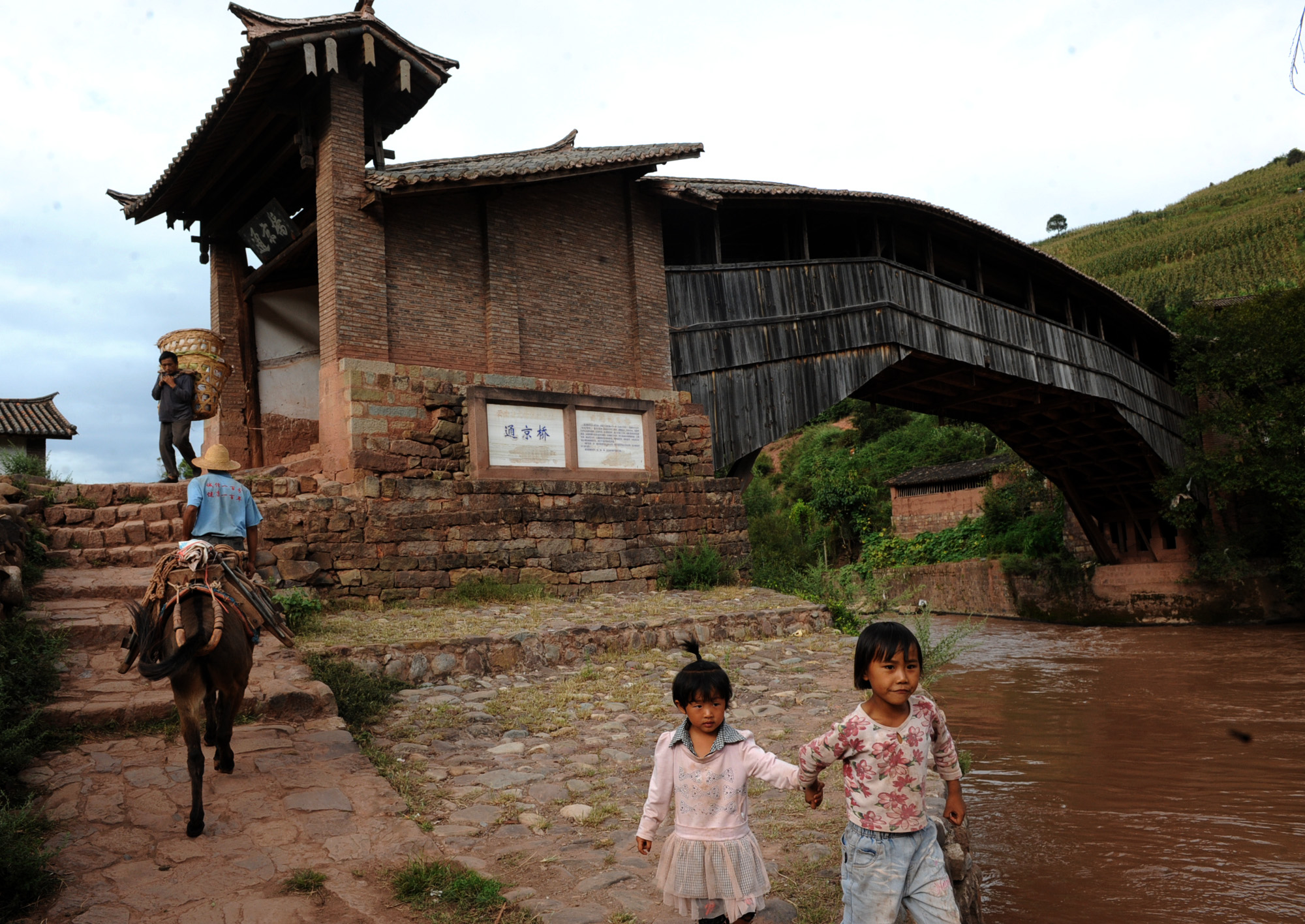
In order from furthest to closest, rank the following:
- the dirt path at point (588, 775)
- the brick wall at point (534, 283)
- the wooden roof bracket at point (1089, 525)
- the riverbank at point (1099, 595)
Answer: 1. the wooden roof bracket at point (1089, 525)
2. the riverbank at point (1099, 595)
3. the brick wall at point (534, 283)
4. the dirt path at point (588, 775)

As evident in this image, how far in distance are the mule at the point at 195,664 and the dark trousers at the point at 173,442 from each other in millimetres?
6494

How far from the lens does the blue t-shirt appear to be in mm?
5348

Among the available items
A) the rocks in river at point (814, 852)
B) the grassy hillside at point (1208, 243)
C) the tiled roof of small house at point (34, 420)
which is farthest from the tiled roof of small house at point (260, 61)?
the grassy hillside at point (1208, 243)

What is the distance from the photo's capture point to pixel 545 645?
7816 millimetres

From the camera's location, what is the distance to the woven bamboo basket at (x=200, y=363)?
33.0 feet

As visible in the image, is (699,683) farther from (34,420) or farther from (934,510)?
(934,510)

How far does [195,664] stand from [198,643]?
128 millimetres

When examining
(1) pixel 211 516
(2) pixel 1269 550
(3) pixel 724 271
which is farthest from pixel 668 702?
(2) pixel 1269 550

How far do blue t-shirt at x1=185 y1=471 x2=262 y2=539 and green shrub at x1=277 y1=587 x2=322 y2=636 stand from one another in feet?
7.56

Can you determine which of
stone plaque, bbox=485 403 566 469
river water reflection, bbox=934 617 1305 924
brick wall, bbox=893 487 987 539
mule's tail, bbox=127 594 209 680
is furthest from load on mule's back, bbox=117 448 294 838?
brick wall, bbox=893 487 987 539

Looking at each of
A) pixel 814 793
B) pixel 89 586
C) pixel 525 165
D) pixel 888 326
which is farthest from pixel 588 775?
pixel 888 326

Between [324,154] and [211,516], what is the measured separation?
6.47 m

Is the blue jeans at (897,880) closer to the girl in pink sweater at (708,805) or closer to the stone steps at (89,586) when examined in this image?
the girl in pink sweater at (708,805)

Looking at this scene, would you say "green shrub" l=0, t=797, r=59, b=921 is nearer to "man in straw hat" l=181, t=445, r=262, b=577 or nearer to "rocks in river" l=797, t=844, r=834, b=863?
"man in straw hat" l=181, t=445, r=262, b=577
